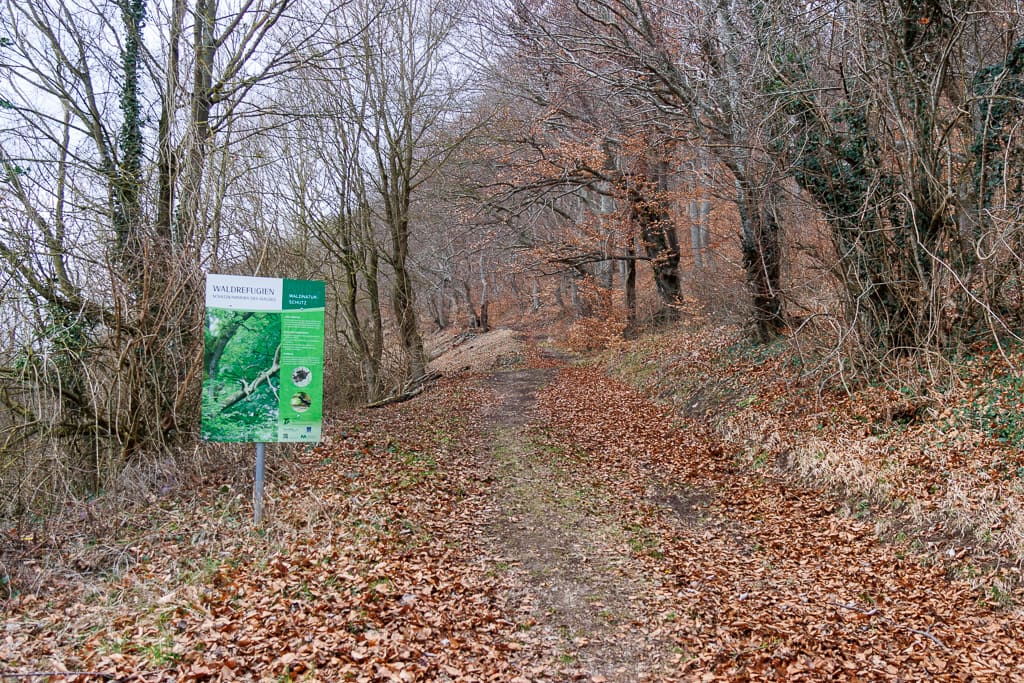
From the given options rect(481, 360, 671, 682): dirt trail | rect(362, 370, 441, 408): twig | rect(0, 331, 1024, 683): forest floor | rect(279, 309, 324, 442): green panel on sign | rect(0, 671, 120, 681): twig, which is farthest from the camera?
rect(362, 370, 441, 408): twig

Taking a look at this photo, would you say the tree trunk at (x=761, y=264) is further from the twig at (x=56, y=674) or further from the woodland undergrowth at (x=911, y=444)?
the twig at (x=56, y=674)

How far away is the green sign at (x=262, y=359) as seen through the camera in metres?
6.04

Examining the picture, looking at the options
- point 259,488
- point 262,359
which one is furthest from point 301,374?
point 259,488

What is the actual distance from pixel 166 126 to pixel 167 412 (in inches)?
154

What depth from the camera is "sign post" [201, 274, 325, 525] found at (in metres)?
6.04

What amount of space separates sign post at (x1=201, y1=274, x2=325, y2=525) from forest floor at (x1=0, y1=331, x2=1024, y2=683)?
108cm

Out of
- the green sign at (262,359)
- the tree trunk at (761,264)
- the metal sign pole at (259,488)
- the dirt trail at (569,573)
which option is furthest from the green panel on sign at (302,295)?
the tree trunk at (761,264)

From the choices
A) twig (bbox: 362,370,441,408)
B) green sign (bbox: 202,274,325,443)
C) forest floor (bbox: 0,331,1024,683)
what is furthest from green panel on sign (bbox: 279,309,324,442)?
twig (bbox: 362,370,441,408)

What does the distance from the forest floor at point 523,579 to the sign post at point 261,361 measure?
1.08 m

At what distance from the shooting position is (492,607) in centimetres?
524

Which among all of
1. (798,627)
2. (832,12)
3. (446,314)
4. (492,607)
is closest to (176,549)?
(492,607)

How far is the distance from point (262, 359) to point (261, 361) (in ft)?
0.07

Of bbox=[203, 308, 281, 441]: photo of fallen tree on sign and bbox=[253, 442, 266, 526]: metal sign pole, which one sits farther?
bbox=[253, 442, 266, 526]: metal sign pole

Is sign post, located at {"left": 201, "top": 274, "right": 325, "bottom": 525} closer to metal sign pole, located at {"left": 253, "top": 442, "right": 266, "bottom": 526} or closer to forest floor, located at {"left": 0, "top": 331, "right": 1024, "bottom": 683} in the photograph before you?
metal sign pole, located at {"left": 253, "top": 442, "right": 266, "bottom": 526}
